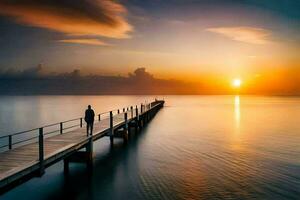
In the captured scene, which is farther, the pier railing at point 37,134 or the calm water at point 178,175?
the calm water at point 178,175

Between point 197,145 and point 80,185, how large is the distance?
18277mm

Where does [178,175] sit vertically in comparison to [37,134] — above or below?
above

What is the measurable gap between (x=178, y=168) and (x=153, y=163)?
2693 mm

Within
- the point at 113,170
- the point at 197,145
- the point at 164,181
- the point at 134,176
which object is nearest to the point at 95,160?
the point at 113,170

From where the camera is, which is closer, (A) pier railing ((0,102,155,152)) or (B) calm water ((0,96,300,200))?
(A) pier railing ((0,102,155,152))

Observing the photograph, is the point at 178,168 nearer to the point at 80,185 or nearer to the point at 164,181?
the point at 164,181

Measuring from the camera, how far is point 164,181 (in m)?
19.5

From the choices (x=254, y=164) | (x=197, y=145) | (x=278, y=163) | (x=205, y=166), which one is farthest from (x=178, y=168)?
(x=197, y=145)

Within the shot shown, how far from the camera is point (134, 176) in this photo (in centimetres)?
2112

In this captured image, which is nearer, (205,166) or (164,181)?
(164,181)

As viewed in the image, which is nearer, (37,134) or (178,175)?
(178,175)

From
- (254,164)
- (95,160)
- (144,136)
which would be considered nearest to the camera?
(254,164)

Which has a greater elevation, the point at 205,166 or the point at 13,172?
the point at 13,172

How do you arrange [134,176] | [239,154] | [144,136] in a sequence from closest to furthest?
[134,176]
[239,154]
[144,136]
